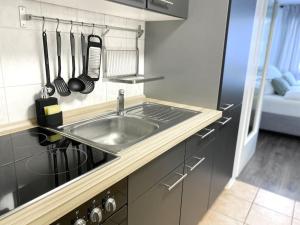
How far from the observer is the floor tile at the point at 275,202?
6.26ft

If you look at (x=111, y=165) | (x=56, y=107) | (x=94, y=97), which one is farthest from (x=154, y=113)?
(x=111, y=165)

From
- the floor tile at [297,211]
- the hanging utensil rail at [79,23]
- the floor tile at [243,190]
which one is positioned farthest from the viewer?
the floor tile at [243,190]

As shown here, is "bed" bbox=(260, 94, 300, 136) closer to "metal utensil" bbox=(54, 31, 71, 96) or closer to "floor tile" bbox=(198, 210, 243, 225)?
"floor tile" bbox=(198, 210, 243, 225)

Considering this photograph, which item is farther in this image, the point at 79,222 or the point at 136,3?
the point at 136,3

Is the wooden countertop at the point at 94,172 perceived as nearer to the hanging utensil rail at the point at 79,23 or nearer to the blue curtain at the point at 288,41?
the hanging utensil rail at the point at 79,23

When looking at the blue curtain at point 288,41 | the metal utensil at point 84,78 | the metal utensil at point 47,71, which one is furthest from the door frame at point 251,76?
the blue curtain at point 288,41

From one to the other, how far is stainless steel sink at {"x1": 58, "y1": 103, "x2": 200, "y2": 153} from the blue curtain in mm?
4559

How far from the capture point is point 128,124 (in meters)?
1.44

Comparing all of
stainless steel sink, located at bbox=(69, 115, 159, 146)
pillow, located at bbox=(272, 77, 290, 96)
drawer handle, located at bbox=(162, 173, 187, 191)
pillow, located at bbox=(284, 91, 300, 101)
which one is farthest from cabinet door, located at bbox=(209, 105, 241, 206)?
pillow, located at bbox=(272, 77, 290, 96)

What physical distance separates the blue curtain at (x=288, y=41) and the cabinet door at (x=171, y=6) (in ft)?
14.1

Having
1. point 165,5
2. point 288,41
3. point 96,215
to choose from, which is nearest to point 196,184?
point 96,215

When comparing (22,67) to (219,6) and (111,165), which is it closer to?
(111,165)

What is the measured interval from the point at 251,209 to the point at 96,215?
1.63 metres

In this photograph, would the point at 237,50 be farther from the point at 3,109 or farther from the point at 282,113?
the point at 282,113
